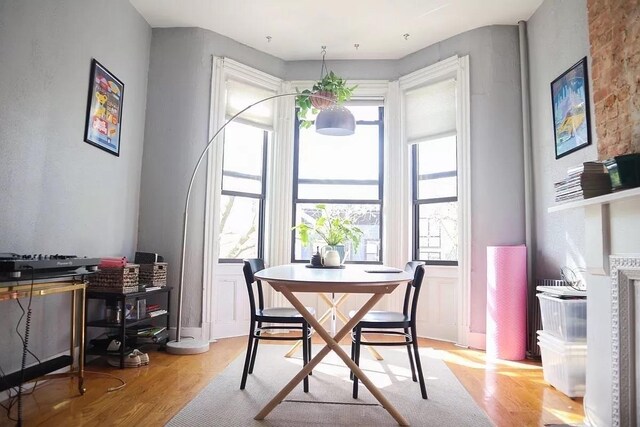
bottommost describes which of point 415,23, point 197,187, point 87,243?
point 87,243

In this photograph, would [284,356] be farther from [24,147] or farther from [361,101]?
Result: [361,101]

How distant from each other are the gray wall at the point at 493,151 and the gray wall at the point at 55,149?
3.58 meters

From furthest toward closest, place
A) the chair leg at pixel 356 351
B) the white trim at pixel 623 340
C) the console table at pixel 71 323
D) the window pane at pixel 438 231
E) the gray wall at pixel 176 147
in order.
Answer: the window pane at pixel 438 231
the gray wall at pixel 176 147
the chair leg at pixel 356 351
the console table at pixel 71 323
the white trim at pixel 623 340

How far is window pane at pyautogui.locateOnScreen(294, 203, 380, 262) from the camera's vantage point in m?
5.08

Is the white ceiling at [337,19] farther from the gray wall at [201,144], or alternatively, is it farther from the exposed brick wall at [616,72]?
the exposed brick wall at [616,72]

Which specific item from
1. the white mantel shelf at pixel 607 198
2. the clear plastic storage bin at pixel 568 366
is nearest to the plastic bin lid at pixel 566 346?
the clear plastic storage bin at pixel 568 366

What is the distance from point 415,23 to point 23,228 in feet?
13.1

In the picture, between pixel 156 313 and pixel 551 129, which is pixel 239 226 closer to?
pixel 156 313

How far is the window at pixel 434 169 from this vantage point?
15.4ft

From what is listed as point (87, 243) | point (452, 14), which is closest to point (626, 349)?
point (452, 14)

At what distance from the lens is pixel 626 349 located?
2039mm

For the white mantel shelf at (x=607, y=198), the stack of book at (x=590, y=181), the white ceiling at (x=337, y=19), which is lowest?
the white mantel shelf at (x=607, y=198)

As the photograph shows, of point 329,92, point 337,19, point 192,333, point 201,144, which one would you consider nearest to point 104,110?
point 201,144

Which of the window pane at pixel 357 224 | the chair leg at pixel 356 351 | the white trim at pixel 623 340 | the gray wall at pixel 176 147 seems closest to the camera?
the white trim at pixel 623 340
